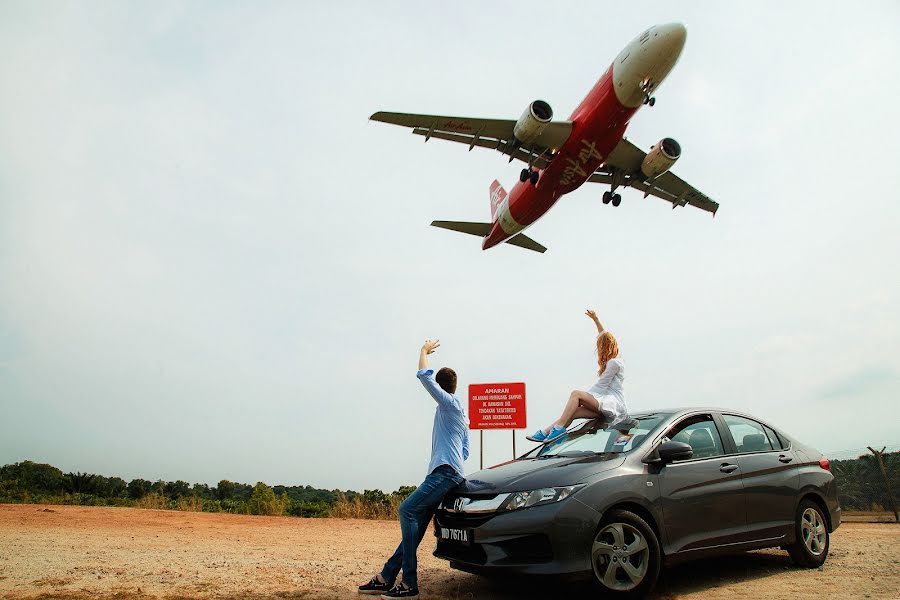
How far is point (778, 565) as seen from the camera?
5.41m

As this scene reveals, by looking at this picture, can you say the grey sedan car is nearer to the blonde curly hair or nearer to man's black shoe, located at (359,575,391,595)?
man's black shoe, located at (359,575,391,595)

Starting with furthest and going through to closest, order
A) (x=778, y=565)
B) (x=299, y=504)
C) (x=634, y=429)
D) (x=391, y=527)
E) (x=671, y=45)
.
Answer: (x=671, y=45) → (x=299, y=504) → (x=391, y=527) → (x=778, y=565) → (x=634, y=429)

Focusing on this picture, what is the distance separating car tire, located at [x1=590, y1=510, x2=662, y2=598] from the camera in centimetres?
392

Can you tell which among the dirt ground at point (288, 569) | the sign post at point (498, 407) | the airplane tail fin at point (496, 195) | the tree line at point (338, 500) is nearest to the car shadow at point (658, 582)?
the dirt ground at point (288, 569)

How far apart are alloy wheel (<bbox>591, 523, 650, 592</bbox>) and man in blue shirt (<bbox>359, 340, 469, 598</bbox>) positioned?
3.87 feet

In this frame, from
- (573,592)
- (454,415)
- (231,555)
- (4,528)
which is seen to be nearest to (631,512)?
(573,592)

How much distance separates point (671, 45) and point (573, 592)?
15005 mm

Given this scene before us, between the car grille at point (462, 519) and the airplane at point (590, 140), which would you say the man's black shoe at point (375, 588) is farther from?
the airplane at point (590, 140)

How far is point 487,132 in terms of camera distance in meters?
20.1

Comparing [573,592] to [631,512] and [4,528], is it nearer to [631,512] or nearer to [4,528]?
[631,512]

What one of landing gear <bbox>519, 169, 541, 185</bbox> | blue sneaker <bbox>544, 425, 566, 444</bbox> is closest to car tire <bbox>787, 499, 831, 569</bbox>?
blue sneaker <bbox>544, 425, 566, 444</bbox>

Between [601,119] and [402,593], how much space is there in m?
15.8

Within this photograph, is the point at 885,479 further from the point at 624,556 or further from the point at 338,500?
the point at 338,500

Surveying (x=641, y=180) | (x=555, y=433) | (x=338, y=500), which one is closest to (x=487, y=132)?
(x=641, y=180)
